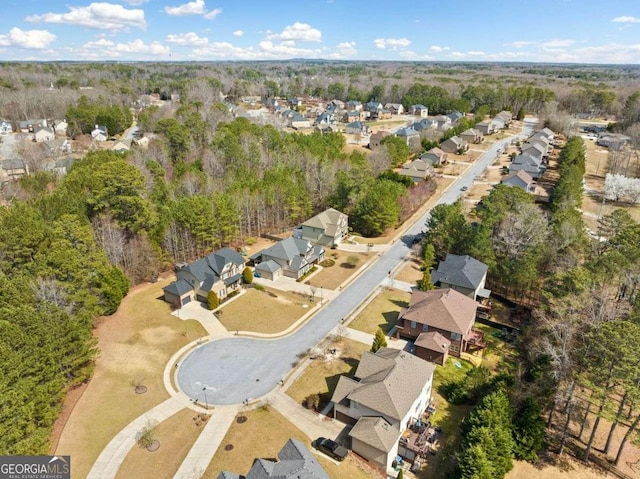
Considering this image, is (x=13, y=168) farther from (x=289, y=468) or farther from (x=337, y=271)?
(x=289, y=468)

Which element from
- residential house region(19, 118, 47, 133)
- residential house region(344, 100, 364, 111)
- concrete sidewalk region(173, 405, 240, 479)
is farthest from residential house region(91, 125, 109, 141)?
concrete sidewalk region(173, 405, 240, 479)

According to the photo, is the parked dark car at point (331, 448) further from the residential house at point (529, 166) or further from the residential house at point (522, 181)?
the residential house at point (529, 166)

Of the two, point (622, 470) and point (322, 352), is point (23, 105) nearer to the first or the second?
point (322, 352)

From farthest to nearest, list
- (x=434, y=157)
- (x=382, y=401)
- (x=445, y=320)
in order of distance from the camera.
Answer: (x=434, y=157), (x=445, y=320), (x=382, y=401)

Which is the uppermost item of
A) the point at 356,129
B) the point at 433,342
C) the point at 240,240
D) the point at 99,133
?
the point at 356,129

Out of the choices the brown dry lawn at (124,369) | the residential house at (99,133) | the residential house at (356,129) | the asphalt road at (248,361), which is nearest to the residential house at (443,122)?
the residential house at (356,129)

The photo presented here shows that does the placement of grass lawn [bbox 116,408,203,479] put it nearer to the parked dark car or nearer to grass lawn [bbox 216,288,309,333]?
the parked dark car

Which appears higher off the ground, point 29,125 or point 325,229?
point 29,125

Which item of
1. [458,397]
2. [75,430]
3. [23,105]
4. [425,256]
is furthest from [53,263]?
[23,105]

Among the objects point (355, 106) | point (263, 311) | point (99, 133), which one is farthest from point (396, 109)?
point (263, 311)
